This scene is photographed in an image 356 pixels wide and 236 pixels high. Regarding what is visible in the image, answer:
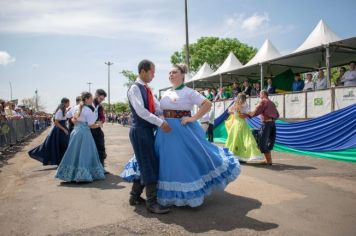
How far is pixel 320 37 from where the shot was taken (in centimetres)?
1368

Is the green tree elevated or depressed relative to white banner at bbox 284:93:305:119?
elevated

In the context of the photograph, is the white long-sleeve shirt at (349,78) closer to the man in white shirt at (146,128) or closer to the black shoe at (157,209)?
the man in white shirt at (146,128)

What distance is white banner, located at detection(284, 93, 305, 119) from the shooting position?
12.5 meters

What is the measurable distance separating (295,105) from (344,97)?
245 cm

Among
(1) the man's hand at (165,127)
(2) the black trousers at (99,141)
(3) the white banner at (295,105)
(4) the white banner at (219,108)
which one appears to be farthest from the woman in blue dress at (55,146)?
(4) the white banner at (219,108)

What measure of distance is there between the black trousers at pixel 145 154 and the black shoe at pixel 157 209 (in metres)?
0.30

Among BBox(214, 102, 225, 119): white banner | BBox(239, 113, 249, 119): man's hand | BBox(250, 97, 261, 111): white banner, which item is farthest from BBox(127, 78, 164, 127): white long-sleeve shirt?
BBox(214, 102, 225, 119): white banner

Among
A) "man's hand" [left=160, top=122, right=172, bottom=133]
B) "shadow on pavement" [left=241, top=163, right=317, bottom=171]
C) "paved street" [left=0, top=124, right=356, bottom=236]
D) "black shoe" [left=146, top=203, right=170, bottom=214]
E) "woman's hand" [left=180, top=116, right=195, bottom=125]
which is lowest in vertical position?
"shadow on pavement" [left=241, top=163, right=317, bottom=171]

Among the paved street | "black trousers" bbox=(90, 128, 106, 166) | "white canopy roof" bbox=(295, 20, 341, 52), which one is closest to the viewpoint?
the paved street

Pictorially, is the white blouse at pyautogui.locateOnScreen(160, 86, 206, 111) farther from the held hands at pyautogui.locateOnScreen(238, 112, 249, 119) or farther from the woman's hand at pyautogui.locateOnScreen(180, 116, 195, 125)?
the held hands at pyautogui.locateOnScreen(238, 112, 249, 119)

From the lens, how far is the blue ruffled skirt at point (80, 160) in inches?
260

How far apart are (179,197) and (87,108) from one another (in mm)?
3420

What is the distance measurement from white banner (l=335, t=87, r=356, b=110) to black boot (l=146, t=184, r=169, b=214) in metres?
8.03

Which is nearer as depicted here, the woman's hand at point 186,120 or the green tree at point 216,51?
the woman's hand at point 186,120
